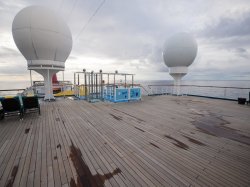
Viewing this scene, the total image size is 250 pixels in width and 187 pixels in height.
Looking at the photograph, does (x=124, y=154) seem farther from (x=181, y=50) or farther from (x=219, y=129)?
(x=181, y=50)

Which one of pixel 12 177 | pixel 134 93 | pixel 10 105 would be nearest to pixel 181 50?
pixel 134 93

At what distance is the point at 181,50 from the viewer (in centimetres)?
1202

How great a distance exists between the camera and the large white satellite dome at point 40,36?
25.7 ft

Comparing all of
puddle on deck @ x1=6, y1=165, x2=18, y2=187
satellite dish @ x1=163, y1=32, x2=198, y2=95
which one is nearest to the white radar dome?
satellite dish @ x1=163, y1=32, x2=198, y2=95

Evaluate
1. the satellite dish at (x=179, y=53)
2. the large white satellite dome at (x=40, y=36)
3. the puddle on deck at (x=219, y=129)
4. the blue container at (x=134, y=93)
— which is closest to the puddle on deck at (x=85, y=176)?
the puddle on deck at (x=219, y=129)

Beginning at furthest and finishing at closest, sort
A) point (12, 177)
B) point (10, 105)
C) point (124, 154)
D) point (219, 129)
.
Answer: point (10, 105), point (219, 129), point (124, 154), point (12, 177)

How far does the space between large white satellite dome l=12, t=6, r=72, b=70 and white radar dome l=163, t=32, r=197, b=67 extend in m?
9.81

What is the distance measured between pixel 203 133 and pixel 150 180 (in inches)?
114

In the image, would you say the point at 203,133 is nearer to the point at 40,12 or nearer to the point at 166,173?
the point at 166,173

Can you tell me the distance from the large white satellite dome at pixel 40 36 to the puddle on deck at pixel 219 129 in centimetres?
971

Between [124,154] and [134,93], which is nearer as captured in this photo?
[124,154]

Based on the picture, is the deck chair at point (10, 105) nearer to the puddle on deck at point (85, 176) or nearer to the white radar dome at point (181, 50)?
the puddle on deck at point (85, 176)

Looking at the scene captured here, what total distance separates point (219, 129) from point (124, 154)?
3.71 meters

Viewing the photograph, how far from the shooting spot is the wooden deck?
2.05m
